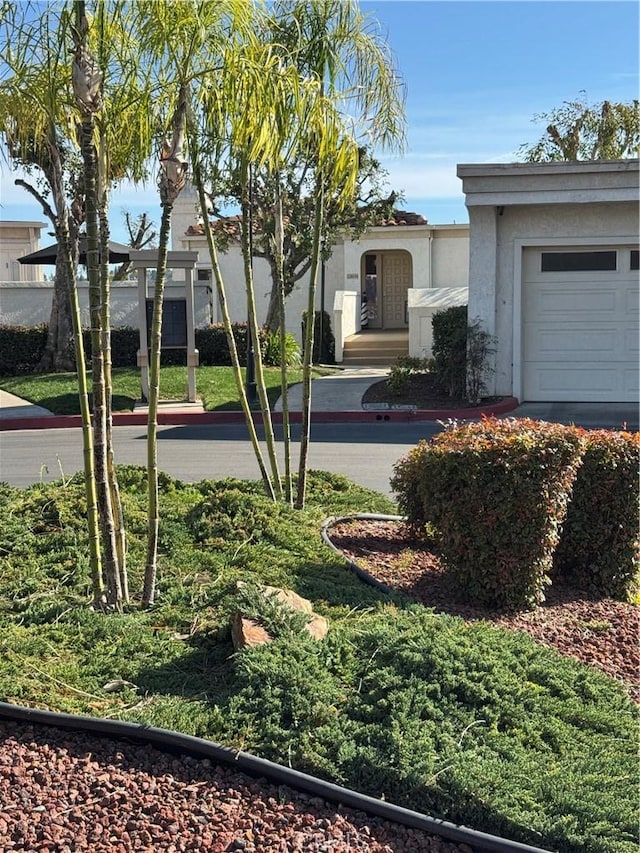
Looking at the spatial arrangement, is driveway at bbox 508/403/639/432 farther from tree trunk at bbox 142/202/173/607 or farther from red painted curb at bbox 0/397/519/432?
tree trunk at bbox 142/202/173/607

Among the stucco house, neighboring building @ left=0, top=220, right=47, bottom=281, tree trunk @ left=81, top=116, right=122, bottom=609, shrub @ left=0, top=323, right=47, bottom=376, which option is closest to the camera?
tree trunk @ left=81, top=116, right=122, bottom=609

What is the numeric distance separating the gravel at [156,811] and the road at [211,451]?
631 cm

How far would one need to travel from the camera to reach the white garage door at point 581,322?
659 inches

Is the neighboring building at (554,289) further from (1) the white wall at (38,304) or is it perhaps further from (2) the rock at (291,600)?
(2) the rock at (291,600)

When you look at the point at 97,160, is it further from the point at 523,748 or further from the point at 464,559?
the point at 523,748

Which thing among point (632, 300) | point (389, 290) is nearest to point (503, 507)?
point (632, 300)

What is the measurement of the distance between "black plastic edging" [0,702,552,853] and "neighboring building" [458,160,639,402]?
13.9m

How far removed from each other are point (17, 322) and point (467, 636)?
71.8 feet

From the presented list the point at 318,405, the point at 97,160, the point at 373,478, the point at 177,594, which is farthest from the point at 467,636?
the point at 318,405

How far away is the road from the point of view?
1099 centimetres

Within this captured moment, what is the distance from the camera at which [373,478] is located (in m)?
10.4

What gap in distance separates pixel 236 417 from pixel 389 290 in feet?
52.9

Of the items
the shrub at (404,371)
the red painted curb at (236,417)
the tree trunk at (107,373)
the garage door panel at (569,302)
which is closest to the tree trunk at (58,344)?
the red painted curb at (236,417)

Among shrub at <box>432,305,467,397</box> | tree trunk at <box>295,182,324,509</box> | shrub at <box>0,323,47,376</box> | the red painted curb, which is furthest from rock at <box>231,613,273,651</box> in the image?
shrub at <box>0,323,47,376</box>
